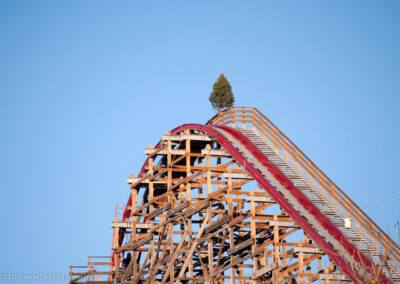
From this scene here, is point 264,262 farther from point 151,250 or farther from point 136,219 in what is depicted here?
point 136,219

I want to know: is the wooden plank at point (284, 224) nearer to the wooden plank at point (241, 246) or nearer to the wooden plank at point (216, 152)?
the wooden plank at point (241, 246)

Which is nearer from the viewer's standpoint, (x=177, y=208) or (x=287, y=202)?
(x=287, y=202)

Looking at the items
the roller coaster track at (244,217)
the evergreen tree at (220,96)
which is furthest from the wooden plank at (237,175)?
the evergreen tree at (220,96)

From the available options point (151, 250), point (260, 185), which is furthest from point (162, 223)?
point (260, 185)

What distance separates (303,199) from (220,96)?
14.9 meters

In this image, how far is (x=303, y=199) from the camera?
26656 mm

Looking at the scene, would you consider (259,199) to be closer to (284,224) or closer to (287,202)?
(287,202)

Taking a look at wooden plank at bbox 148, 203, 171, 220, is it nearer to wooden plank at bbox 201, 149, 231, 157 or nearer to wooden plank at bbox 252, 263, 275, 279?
wooden plank at bbox 201, 149, 231, 157

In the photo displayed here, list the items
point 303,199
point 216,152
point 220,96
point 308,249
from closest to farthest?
point 308,249, point 303,199, point 216,152, point 220,96

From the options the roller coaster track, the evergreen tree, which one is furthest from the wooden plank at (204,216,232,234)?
the evergreen tree

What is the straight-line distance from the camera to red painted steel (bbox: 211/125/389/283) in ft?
78.5

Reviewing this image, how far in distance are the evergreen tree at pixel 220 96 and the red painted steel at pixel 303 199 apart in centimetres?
887

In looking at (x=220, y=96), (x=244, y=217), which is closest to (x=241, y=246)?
(x=244, y=217)

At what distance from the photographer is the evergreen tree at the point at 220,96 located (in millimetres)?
40750
